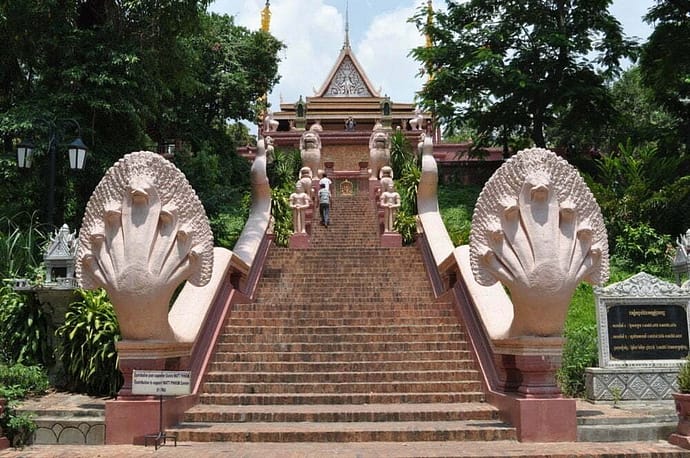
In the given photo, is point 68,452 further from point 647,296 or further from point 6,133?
point 6,133

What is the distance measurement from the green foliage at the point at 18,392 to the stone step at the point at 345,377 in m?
1.83

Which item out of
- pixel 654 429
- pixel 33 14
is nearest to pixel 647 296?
pixel 654 429

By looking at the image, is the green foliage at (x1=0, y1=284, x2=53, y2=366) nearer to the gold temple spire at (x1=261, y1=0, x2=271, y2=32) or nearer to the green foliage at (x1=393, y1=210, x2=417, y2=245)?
the green foliage at (x1=393, y1=210, x2=417, y2=245)

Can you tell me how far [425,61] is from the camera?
2150cm

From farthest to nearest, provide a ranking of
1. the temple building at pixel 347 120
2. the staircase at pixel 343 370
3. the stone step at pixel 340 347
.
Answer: the temple building at pixel 347 120 < the stone step at pixel 340 347 < the staircase at pixel 343 370

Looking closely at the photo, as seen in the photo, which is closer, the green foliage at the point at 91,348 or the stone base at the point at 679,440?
the stone base at the point at 679,440

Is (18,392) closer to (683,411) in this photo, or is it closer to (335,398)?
(335,398)

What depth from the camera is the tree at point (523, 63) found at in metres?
19.9

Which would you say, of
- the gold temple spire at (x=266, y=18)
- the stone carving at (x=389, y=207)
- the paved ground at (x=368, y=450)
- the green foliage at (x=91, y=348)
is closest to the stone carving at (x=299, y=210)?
the stone carving at (x=389, y=207)

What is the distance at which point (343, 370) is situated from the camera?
8086 mm

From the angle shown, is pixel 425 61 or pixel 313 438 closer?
pixel 313 438

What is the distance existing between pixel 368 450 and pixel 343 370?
2.40 meters

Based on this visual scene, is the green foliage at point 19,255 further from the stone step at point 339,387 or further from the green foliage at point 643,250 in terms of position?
the green foliage at point 643,250

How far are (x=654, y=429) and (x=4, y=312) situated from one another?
7.23 metres
